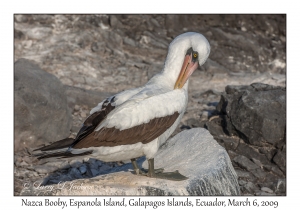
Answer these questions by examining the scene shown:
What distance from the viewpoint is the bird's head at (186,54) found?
7.13 metres

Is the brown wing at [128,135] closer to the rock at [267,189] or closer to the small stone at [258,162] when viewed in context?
the rock at [267,189]

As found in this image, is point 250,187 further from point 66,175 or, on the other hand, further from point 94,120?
point 94,120

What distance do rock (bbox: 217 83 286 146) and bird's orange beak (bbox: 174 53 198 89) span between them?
3099 mm

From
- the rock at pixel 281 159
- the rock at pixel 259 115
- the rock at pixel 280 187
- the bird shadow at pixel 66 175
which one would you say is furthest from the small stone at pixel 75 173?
the rock at pixel 281 159

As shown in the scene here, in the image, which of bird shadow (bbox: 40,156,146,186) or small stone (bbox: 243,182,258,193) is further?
small stone (bbox: 243,182,258,193)

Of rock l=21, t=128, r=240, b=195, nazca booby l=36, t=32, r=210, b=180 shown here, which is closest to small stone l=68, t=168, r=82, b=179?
rock l=21, t=128, r=240, b=195

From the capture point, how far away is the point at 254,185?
30.0ft

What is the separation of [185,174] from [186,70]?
4.51 ft

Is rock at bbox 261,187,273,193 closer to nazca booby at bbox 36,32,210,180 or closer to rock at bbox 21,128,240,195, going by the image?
rock at bbox 21,128,240,195

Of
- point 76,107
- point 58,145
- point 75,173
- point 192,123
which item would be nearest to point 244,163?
point 192,123

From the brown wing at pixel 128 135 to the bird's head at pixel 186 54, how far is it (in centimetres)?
81

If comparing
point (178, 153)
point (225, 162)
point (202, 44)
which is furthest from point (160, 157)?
point (202, 44)

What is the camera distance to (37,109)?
933 cm

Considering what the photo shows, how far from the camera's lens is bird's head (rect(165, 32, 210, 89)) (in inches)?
Answer: 281
